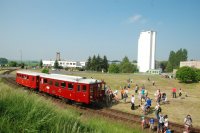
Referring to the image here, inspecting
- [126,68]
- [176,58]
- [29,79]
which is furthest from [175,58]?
[29,79]

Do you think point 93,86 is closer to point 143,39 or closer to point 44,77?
point 44,77

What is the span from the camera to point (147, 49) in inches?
5256

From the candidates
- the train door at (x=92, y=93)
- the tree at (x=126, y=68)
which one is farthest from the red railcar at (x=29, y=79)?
the tree at (x=126, y=68)

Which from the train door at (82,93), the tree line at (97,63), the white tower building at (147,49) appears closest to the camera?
the train door at (82,93)

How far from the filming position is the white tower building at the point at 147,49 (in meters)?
132

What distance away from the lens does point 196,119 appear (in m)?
20.9

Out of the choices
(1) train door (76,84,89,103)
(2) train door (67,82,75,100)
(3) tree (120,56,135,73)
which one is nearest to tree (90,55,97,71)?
(3) tree (120,56,135,73)

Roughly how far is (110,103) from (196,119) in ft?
31.6

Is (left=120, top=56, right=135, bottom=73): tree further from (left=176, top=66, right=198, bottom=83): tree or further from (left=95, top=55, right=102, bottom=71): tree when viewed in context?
(left=176, top=66, right=198, bottom=83): tree

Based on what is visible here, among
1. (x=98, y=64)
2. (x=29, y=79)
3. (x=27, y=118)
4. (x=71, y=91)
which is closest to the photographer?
(x=27, y=118)

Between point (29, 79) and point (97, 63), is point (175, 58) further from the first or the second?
point (29, 79)

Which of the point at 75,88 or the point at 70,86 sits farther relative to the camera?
the point at 70,86

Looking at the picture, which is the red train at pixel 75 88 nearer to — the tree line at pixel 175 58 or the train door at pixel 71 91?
the train door at pixel 71 91

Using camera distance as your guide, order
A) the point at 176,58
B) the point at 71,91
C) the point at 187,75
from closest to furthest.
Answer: the point at 71,91 < the point at 187,75 < the point at 176,58
